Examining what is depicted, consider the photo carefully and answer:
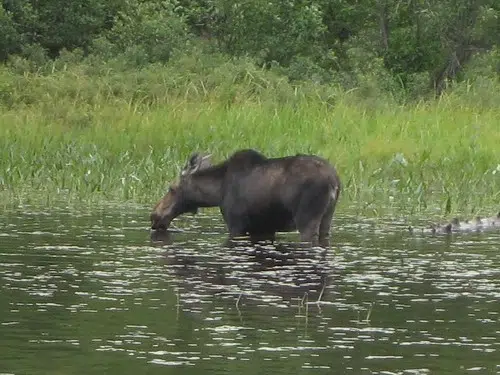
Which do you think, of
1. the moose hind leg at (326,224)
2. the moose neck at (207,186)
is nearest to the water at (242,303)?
the moose hind leg at (326,224)

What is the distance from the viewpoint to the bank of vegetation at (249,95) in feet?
55.9

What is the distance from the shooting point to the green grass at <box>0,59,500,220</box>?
16203 millimetres

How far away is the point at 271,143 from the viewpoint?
61.7 ft

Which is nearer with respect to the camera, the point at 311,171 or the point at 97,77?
the point at 311,171

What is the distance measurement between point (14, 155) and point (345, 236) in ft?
22.4

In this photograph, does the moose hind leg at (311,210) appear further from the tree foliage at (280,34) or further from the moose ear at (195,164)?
the tree foliage at (280,34)

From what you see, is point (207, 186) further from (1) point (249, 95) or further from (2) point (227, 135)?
(1) point (249, 95)

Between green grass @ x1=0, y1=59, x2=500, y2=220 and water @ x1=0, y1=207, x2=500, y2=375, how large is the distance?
3.44m

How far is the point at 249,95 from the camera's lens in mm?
23797

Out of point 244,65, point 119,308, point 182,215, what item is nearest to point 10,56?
point 244,65

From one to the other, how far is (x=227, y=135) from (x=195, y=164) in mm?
5901

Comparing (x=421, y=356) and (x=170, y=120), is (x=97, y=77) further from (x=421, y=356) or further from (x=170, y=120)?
(x=421, y=356)

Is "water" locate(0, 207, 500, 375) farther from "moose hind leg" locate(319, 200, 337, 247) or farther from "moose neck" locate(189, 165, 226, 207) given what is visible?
"moose neck" locate(189, 165, 226, 207)

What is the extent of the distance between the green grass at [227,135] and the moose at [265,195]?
2.02m
